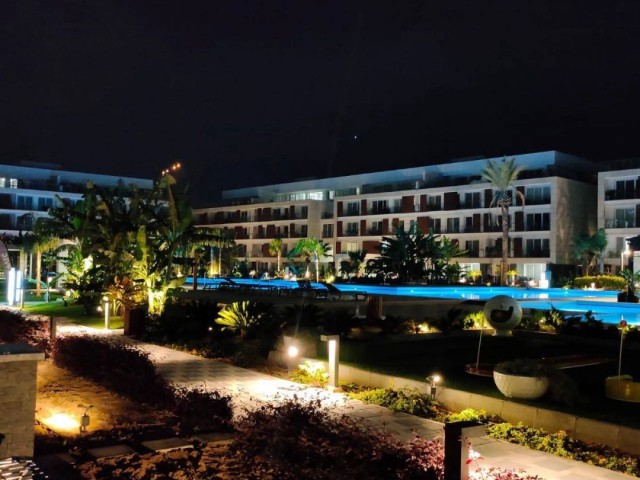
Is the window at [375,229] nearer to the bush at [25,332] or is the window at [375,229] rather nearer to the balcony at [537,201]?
the balcony at [537,201]

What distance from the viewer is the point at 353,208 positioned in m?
79.2

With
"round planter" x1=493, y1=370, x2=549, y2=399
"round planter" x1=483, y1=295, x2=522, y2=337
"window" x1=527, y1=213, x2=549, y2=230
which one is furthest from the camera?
"window" x1=527, y1=213, x2=549, y2=230

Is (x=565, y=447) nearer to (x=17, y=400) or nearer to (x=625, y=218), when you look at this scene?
(x=17, y=400)

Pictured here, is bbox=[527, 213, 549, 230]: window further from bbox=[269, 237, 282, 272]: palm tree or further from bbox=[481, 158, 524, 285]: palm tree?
bbox=[269, 237, 282, 272]: palm tree

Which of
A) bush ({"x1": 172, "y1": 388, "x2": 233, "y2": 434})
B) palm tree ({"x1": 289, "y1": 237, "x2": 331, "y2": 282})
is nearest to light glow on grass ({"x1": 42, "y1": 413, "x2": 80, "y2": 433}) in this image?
bush ({"x1": 172, "y1": 388, "x2": 233, "y2": 434})

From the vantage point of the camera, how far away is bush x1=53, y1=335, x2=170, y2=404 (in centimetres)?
1095

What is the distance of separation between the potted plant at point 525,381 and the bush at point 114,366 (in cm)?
537

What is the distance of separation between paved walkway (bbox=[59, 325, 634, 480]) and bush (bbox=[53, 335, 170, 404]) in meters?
0.99

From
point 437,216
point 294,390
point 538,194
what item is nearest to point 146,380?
point 294,390

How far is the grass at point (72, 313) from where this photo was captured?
2395 cm

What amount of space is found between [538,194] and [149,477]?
195 ft

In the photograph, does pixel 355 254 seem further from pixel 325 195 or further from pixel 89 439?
pixel 89 439

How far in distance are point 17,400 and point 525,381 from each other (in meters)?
7.25

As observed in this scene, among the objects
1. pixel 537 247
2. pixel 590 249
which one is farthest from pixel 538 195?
pixel 590 249
